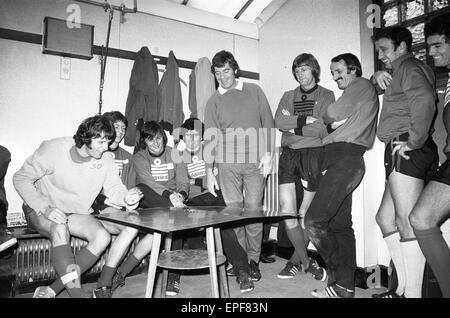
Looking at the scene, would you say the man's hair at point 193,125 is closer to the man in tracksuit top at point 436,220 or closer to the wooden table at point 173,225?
the wooden table at point 173,225

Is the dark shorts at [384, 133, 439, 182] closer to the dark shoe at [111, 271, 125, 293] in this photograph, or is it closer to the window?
the window

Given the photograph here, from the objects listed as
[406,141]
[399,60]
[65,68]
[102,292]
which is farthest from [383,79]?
[65,68]

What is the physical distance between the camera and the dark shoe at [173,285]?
2166mm

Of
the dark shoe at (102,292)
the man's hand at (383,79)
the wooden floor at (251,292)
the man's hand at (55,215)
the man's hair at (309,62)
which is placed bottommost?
the wooden floor at (251,292)

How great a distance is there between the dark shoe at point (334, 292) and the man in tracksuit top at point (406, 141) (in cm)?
23

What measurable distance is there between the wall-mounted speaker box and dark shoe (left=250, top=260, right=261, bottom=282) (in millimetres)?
2358

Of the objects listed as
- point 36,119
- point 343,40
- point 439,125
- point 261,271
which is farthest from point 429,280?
point 36,119

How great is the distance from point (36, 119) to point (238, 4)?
242 centimetres

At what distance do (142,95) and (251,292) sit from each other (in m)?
1.99

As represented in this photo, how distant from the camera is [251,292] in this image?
2203 mm

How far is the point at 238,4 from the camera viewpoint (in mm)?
3691

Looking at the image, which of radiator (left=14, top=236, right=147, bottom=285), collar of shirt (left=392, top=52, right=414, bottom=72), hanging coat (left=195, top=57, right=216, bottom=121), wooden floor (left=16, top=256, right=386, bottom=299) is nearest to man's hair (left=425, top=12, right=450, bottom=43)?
collar of shirt (left=392, top=52, right=414, bottom=72)

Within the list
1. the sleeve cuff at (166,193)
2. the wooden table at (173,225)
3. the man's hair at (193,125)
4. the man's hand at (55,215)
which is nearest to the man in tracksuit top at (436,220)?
the wooden table at (173,225)
